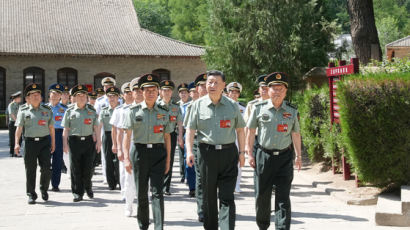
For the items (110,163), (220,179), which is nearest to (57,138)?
(110,163)

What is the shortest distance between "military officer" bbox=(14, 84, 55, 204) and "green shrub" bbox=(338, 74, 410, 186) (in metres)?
5.11

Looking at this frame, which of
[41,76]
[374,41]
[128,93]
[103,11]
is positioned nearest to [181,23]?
[103,11]

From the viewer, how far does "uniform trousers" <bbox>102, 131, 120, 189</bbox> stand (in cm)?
1048

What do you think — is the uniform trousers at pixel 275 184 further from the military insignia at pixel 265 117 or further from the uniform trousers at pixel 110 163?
the uniform trousers at pixel 110 163

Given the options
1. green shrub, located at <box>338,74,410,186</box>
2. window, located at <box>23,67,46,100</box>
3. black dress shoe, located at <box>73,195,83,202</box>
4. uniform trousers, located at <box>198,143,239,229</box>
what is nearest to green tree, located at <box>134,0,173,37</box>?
window, located at <box>23,67,46,100</box>

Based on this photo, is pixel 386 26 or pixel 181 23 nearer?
pixel 181 23

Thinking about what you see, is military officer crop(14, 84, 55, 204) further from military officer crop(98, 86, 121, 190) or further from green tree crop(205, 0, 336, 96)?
green tree crop(205, 0, 336, 96)

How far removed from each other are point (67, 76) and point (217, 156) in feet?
106

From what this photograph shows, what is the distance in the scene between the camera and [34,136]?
9.29m

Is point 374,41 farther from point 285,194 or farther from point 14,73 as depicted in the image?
point 14,73

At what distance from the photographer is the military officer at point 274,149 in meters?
6.48

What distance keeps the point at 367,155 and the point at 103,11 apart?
1382 inches

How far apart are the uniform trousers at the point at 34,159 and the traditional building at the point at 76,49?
87.0 feet

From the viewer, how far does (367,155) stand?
8.56 metres
